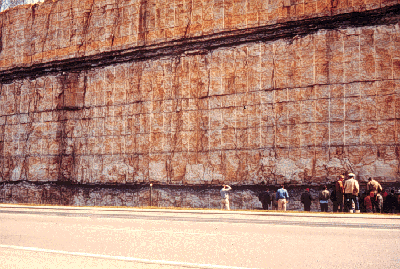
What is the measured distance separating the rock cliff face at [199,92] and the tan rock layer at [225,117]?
2.6 inches

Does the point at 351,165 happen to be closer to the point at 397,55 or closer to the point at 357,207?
the point at 357,207

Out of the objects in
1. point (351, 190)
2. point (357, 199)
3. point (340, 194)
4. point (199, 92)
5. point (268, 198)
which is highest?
point (199, 92)

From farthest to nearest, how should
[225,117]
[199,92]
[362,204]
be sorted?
[199,92] < [225,117] < [362,204]

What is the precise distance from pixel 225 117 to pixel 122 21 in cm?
948

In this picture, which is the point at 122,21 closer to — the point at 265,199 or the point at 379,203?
the point at 265,199

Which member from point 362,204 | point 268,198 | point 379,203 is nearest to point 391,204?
point 379,203

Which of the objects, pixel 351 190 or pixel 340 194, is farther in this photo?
pixel 340 194

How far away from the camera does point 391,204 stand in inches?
757

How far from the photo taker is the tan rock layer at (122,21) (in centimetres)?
2484

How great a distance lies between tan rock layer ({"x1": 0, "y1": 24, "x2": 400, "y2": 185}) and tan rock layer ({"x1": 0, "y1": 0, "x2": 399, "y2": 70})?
1.26 m

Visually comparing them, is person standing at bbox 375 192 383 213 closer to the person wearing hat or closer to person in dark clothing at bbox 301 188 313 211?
the person wearing hat

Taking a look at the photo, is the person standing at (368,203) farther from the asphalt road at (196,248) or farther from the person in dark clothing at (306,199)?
the asphalt road at (196,248)

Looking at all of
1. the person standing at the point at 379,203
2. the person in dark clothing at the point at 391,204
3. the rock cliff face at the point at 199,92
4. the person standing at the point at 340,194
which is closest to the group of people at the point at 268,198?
the rock cliff face at the point at 199,92

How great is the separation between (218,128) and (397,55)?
941 centimetres
